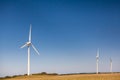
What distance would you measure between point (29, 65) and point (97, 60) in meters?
54.0

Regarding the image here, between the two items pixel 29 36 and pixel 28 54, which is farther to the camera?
pixel 29 36

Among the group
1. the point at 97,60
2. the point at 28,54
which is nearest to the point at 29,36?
the point at 28,54

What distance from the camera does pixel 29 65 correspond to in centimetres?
9338

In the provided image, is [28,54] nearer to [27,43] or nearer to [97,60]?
[27,43]

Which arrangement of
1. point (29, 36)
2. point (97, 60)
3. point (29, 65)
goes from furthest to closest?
point (97, 60)
point (29, 36)
point (29, 65)

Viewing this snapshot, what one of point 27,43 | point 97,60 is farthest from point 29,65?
point 97,60

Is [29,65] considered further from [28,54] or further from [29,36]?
[29,36]

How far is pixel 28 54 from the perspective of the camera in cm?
9688

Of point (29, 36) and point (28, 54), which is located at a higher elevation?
point (29, 36)

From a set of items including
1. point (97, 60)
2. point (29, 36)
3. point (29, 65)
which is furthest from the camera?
point (97, 60)

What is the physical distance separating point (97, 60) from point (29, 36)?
47828 mm

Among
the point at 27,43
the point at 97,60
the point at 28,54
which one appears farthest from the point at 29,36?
the point at 97,60

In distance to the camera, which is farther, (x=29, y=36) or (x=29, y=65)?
(x=29, y=36)

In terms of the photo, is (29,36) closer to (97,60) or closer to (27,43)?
(27,43)
